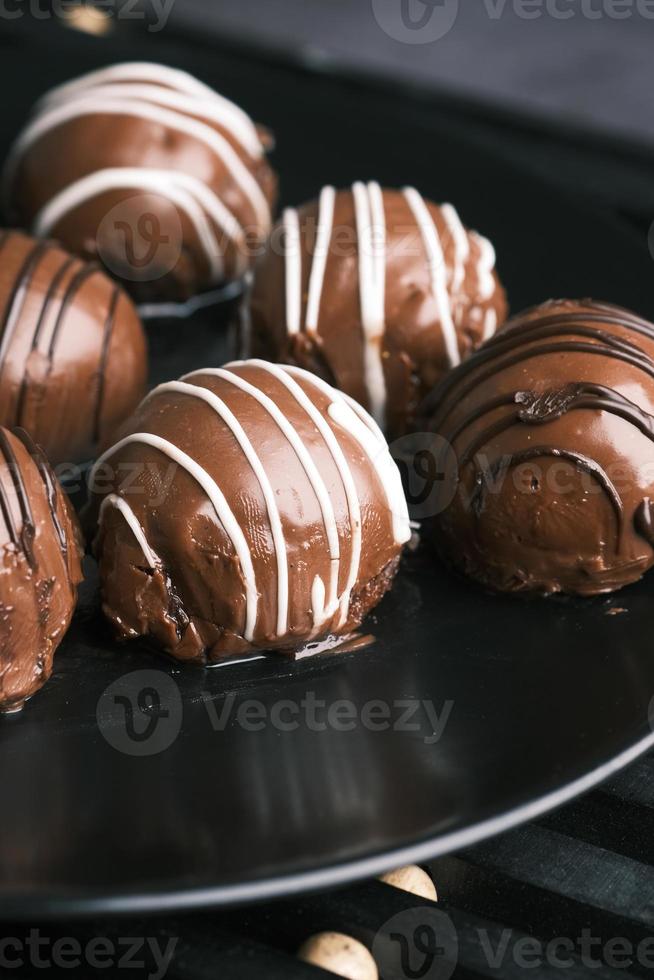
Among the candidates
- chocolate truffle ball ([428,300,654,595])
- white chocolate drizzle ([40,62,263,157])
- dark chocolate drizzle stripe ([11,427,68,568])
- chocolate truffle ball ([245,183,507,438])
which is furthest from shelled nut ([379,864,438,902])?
white chocolate drizzle ([40,62,263,157])

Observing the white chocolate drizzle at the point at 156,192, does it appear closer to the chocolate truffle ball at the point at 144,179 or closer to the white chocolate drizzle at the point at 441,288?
the chocolate truffle ball at the point at 144,179

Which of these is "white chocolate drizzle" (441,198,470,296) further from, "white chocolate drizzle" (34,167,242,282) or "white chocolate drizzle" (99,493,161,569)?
"white chocolate drizzle" (99,493,161,569)

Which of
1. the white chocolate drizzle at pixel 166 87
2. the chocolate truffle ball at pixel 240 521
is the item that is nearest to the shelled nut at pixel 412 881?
the chocolate truffle ball at pixel 240 521

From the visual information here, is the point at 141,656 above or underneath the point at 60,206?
underneath

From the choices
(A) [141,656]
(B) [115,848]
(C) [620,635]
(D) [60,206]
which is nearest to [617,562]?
(C) [620,635]

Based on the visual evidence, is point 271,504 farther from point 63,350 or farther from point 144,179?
point 144,179

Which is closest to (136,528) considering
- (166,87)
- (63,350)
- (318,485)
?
(318,485)

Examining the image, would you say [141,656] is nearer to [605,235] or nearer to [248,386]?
[248,386]
